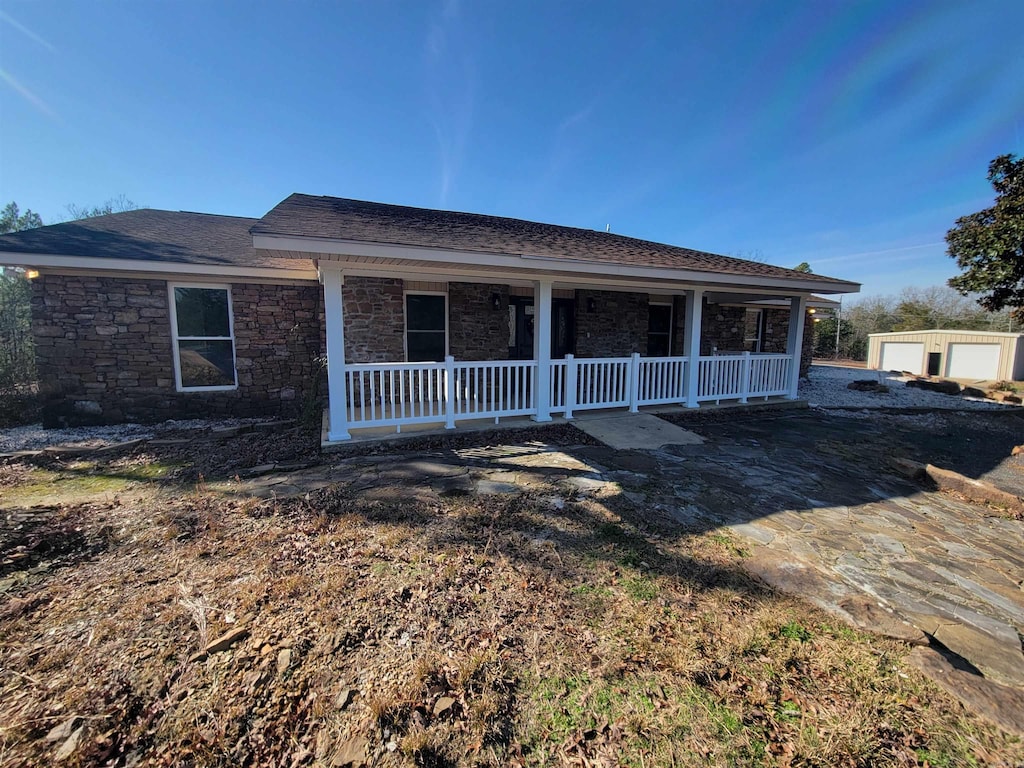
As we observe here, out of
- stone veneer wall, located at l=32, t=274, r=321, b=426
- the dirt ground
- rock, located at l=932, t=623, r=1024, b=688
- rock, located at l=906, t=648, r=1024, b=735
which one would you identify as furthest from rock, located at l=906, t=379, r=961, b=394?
stone veneer wall, located at l=32, t=274, r=321, b=426

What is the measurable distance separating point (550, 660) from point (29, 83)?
13.2 metres

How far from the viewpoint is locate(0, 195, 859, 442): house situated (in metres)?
6.15

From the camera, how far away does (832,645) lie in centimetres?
225

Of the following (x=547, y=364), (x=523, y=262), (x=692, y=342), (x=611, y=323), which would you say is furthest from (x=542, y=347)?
(x=611, y=323)

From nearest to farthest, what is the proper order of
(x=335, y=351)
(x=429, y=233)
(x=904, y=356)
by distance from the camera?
(x=335, y=351) → (x=429, y=233) → (x=904, y=356)

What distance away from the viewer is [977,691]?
1961mm

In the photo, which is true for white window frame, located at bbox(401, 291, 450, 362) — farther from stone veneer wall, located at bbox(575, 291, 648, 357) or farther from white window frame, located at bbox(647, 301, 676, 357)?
white window frame, located at bbox(647, 301, 676, 357)

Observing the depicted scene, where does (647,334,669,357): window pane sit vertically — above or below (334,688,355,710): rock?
above

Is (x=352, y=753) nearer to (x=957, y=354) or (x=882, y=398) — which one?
(x=882, y=398)

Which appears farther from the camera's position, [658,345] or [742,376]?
[658,345]

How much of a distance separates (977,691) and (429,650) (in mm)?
2683

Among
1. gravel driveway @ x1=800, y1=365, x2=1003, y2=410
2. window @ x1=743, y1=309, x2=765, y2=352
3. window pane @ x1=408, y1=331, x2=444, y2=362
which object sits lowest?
gravel driveway @ x1=800, y1=365, x2=1003, y2=410

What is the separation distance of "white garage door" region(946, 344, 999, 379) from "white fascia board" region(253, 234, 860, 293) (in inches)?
652

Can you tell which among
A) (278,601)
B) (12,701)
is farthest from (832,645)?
(12,701)
